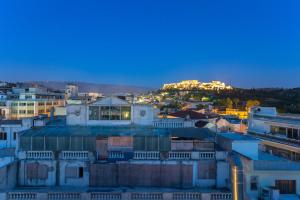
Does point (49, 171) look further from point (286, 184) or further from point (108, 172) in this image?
point (286, 184)

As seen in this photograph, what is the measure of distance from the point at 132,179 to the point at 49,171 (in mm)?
4724

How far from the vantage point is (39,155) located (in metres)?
18.1

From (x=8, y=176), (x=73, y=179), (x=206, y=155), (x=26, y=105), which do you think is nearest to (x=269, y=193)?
(x=206, y=155)

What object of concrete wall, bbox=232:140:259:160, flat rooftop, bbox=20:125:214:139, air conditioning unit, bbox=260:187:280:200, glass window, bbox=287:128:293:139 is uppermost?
flat rooftop, bbox=20:125:214:139

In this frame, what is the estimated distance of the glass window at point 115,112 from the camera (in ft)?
81.8

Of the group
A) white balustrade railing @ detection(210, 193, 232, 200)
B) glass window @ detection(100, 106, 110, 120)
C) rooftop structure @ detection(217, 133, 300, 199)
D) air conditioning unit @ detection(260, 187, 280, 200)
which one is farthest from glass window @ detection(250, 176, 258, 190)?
glass window @ detection(100, 106, 110, 120)

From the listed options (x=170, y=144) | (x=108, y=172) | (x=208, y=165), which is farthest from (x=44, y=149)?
(x=208, y=165)

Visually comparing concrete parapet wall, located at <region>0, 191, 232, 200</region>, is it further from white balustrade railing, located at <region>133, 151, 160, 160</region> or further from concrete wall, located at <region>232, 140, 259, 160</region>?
concrete wall, located at <region>232, 140, 259, 160</region>

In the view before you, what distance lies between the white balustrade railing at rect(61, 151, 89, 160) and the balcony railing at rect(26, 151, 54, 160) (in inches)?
27.4

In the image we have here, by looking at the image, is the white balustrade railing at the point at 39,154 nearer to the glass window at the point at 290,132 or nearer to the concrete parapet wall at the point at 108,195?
the concrete parapet wall at the point at 108,195

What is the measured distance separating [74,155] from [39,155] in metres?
2.02

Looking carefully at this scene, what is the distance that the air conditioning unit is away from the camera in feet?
47.3

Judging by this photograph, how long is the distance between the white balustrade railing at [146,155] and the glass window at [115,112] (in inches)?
293

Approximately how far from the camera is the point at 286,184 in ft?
51.9
